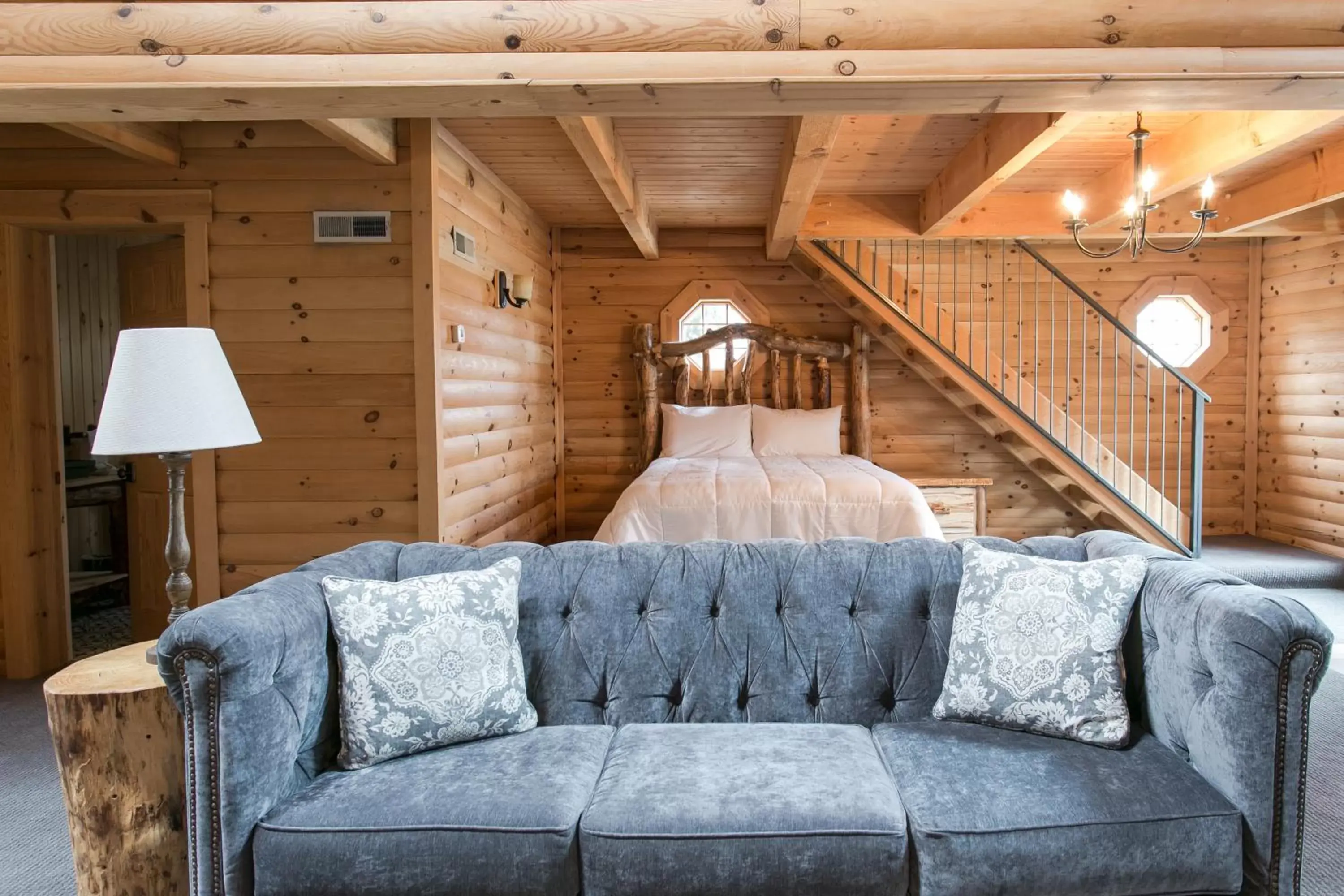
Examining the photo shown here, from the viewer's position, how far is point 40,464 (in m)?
3.35

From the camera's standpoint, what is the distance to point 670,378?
5906mm

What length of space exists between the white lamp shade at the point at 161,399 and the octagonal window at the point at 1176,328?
19.2 ft

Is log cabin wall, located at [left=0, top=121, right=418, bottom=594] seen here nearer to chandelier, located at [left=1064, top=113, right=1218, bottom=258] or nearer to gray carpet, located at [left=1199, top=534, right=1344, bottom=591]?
chandelier, located at [left=1064, top=113, right=1218, bottom=258]

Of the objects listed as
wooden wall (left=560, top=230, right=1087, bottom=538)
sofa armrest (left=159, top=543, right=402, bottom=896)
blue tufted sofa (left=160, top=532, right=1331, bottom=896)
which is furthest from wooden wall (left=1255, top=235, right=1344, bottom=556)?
sofa armrest (left=159, top=543, right=402, bottom=896)

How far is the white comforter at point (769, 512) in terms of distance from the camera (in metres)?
3.71

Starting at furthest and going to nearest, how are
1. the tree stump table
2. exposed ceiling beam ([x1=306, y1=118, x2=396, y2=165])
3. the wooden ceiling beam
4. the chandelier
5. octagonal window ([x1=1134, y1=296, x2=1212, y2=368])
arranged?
1. octagonal window ([x1=1134, y1=296, x2=1212, y2=368])
2. the chandelier
3. exposed ceiling beam ([x1=306, y1=118, x2=396, y2=165])
4. the wooden ceiling beam
5. the tree stump table

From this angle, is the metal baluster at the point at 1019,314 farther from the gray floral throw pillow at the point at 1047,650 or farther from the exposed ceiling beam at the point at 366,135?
the exposed ceiling beam at the point at 366,135

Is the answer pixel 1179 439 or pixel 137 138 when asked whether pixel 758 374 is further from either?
pixel 137 138

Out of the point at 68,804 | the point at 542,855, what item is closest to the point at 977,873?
the point at 542,855

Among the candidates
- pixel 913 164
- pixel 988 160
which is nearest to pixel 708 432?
pixel 913 164

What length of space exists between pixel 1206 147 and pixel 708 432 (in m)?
3.11

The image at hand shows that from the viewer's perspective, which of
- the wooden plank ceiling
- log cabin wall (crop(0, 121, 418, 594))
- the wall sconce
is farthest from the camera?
the wall sconce

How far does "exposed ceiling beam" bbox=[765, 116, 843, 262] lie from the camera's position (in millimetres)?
2848

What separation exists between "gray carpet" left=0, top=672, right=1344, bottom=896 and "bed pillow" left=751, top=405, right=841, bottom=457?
2936 mm
